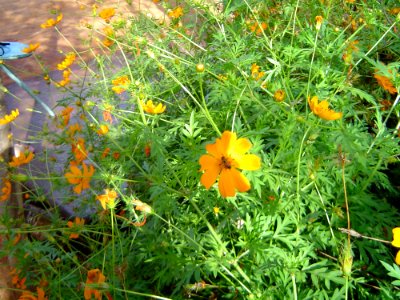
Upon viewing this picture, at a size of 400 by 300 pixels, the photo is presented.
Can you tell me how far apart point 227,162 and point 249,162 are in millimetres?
49

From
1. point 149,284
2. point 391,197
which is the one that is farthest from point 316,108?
point 149,284

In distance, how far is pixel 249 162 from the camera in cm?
87

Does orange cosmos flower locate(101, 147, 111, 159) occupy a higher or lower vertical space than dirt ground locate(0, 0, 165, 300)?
higher

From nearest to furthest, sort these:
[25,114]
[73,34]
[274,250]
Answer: [274,250] < [25,114] < [73,34]

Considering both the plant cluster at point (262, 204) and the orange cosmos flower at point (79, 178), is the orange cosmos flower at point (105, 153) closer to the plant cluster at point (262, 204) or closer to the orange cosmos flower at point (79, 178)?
the plant cluster at point (262, 204)

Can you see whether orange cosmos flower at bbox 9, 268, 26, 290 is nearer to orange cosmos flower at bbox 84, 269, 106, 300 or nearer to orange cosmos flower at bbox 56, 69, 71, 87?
orange cosmos flower at bbox 84, 269, 106, 300

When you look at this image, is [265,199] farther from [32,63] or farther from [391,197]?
[32,63]

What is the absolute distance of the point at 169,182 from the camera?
3.78 feet

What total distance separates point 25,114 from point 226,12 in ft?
8.16

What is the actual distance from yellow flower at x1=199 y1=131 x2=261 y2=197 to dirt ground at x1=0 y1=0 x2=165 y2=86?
392 centimetres

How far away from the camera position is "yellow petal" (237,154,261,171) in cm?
86

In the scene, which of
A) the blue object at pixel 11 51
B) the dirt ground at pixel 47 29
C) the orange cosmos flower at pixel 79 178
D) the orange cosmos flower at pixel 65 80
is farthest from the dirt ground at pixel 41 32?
the orange cosmos flower at pixel 79 178

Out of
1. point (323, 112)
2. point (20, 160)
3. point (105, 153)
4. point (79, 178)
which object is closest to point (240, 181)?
point (323, 112)

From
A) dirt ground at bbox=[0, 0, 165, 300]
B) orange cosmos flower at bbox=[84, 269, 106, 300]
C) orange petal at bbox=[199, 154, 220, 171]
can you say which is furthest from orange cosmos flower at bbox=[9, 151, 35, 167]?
dirt ground at bbox=[0, 0, 165, 300]
